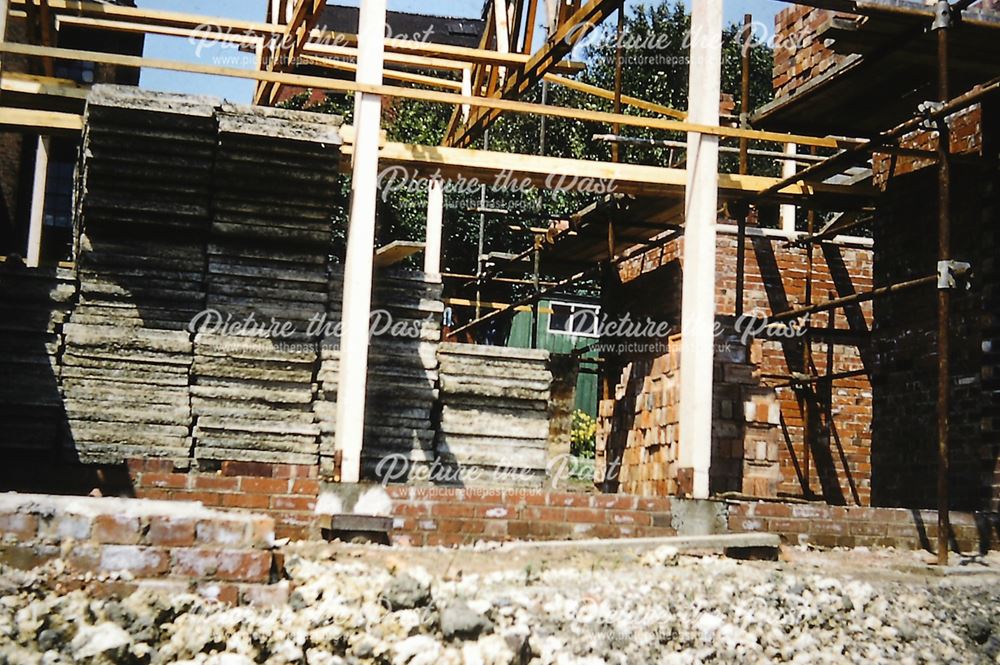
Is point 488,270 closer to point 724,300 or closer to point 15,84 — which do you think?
point 724,300

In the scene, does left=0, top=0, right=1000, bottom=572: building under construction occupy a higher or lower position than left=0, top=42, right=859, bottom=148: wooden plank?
lower

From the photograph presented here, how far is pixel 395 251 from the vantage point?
9.44 m

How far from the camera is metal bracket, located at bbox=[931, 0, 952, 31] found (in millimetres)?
7824

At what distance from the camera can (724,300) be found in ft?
39.6

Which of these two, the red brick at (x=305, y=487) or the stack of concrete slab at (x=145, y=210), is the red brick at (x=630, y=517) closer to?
the red brick at (x=305, y=487)

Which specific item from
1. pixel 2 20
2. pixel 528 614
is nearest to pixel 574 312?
pixel 2 20

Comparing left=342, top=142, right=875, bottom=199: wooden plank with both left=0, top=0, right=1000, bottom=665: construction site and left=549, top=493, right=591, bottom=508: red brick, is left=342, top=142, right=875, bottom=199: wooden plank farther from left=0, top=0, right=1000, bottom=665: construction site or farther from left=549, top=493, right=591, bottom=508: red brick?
left=549, top=493, right=591, bottom=508: red brick

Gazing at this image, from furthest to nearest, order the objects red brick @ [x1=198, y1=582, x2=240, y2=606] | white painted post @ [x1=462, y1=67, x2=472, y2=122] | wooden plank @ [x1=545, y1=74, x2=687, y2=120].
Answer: white painted post @ [x1=462, y1=67, x2=472, y2=122]
wooden plank @ [x1=545, y1=74, x2=687, y2=120]
red brick @ [x1=198, y1=582, x2=240, y2=606]

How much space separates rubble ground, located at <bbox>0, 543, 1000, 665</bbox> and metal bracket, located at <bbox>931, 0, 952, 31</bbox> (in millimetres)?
3687

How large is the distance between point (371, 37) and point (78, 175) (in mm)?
2799

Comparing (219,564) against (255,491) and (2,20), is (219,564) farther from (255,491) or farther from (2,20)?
(2,20)

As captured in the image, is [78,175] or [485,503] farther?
[78,175]

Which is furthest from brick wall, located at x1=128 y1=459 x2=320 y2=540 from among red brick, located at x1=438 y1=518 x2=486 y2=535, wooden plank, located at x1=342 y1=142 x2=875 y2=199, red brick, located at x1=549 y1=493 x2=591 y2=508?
wooden plank, located at x1=342 y1=142 x2=875 y2=199

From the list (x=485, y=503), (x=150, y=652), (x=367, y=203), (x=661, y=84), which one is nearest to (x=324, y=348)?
(x=367, y=203)
